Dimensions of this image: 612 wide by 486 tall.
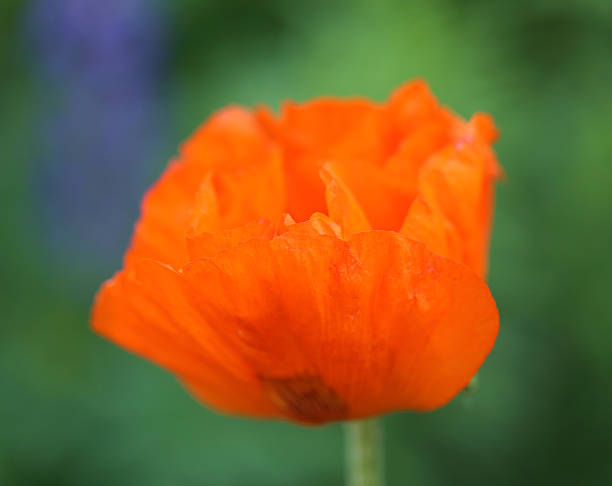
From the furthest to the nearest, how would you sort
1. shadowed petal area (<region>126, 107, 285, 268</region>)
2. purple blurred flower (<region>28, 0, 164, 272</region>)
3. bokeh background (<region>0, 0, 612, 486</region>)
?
purple blurred flower (<region>28, 0, 164, 272</region>)
bokeh background (<region>0, 0, 612, 486</region>)
shadowed petal area (<region>126, 107, 285, 268</region>)

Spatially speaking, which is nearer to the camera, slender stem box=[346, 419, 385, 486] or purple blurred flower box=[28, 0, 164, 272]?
slender stem box=[346, 419, 385, 486]

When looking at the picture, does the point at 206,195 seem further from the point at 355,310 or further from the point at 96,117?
the point at 96,117

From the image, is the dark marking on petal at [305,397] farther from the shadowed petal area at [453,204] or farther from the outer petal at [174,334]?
the shadowed petal area at [453,204]

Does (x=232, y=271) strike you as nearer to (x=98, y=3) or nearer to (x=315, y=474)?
(x=315, y=474)

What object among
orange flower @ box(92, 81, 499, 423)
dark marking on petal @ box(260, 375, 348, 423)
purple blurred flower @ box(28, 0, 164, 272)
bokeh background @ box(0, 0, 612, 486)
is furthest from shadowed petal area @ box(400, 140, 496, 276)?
purple blurred flower @ box(28, 0, 164, 272)

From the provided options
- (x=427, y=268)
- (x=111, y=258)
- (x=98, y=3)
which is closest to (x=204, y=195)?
(x=427, y=268)

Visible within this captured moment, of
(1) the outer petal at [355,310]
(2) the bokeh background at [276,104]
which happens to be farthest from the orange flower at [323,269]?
(2) the bokeh background at [276,104]

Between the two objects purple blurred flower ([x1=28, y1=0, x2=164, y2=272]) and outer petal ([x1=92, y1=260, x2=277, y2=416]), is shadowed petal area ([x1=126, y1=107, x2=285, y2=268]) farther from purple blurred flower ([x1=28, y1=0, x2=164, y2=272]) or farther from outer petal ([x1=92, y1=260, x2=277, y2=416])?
purple blurred flower ([x1=28, y1=0, x2=164, y2=272])

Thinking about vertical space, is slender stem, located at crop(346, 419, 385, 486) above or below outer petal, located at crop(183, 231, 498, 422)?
below
